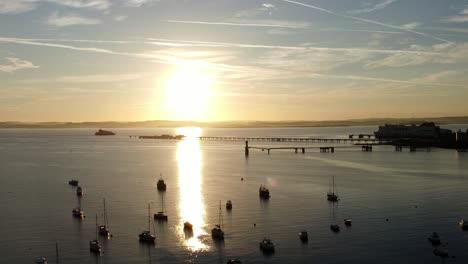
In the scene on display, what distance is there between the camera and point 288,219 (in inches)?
3226

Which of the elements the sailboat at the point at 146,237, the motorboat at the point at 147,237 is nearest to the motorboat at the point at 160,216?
the sailboat at the point at 146,237

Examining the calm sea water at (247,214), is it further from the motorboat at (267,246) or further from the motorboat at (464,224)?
the motorboat at (464,224)

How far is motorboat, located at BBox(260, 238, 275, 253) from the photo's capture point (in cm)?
6319

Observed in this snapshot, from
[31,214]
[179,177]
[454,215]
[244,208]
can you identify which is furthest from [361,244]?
[179,177]

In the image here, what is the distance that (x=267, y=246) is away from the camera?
63.5 m

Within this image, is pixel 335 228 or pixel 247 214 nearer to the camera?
pixel 335 228

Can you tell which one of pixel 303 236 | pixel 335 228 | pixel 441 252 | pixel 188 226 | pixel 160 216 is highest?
pixel 160 216

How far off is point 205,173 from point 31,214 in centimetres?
7854

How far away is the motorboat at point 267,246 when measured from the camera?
207ft

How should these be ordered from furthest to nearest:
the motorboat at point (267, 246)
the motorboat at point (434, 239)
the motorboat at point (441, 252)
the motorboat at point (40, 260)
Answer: the motorboat at point (434, 239) < the motorboat at point (267, 246) < the motorboat at point (441, 252) < the motorboat at point (40, 260)

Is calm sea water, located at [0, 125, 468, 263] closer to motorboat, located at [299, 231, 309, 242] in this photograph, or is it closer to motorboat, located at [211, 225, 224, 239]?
motorboat, located at [299, 231, 309, 242]

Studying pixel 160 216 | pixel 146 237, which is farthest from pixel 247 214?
pixel 146 237

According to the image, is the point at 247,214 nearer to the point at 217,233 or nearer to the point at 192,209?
the point at 192,209

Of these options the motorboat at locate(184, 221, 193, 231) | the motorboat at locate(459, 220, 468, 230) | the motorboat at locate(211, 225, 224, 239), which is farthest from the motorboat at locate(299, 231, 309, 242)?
the motorboat at locate(459, 220, 468, 230)
